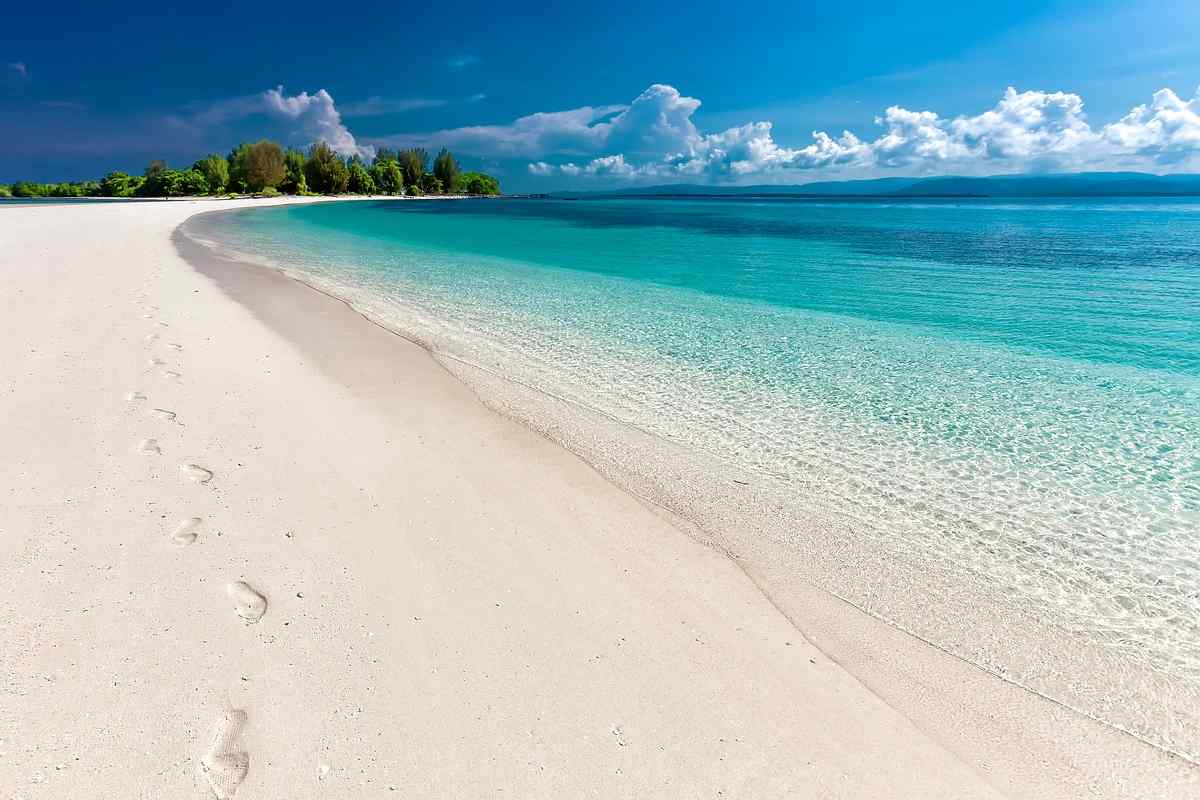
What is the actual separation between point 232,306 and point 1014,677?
15144mm

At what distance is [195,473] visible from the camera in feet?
17.6

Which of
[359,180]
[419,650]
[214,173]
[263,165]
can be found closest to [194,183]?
[214,173]

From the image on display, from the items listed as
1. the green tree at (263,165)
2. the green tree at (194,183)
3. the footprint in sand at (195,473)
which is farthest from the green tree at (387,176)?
the footprint in sand at (195,473)

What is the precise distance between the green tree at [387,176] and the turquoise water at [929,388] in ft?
593

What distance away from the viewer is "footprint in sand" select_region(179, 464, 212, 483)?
5282mm

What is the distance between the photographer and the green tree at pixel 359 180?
6516 inches

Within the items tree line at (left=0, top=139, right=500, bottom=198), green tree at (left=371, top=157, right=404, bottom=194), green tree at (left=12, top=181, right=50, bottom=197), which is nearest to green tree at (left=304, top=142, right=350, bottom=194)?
tree line at (left=0, top=139, right=500, bottom=198)

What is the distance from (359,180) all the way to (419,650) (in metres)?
190

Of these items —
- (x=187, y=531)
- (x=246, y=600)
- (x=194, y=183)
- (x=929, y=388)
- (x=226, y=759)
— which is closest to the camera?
(x=226, y=759)

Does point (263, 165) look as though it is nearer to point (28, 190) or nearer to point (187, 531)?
point (28, 190)

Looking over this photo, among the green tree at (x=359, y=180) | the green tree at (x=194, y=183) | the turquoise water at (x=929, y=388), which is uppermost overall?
the green tree at (x=359, y=180)

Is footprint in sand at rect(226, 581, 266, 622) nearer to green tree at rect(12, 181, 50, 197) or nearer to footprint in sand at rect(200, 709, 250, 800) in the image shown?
footprint in sand at rect(200, 709, 250, 800)

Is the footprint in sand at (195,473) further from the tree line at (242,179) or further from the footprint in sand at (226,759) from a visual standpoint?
the tree line at (242,179)

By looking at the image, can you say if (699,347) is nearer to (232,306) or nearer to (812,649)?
(812,649)
